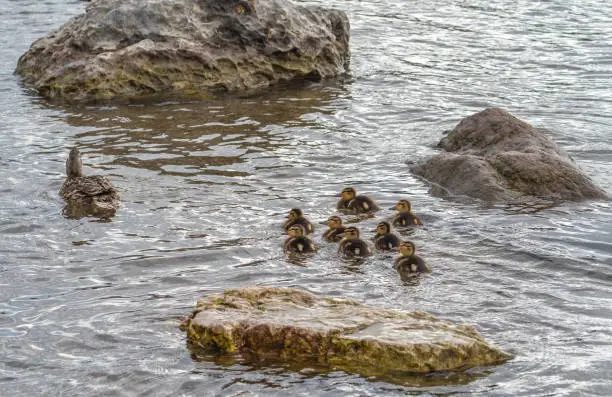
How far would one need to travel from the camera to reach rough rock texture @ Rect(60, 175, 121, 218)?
10517 mm

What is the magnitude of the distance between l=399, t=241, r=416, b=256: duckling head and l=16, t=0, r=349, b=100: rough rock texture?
741 cm

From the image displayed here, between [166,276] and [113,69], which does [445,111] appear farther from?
[166,276]

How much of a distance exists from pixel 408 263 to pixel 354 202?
195 centimetres

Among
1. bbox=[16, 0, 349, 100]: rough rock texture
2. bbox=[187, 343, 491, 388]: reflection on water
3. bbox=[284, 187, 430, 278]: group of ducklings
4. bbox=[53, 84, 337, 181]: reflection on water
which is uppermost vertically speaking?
bbox=[16, 0, 349, 100]: rough rock texture

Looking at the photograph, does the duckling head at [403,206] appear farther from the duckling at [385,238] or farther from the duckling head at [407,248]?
the duckling head at [407,248]

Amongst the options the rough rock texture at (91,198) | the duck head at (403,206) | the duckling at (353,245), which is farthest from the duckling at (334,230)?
the rough rock texture at (91,198)

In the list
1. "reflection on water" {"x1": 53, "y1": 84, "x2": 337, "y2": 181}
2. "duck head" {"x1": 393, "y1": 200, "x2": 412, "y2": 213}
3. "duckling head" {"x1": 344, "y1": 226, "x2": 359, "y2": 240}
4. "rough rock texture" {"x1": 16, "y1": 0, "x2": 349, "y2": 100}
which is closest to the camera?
"duckling head" {"x1": 344, "y1": 226, "x2": 359, "y2": 240}

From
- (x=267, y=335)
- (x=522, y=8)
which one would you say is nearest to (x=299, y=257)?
(x=267, y=335)

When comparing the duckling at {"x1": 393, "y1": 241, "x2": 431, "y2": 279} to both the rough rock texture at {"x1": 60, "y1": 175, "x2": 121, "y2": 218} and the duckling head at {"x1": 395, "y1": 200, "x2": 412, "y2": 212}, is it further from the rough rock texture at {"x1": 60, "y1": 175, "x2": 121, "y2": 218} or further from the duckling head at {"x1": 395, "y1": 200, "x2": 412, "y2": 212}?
the rough rock texture at {"x1": 60, "y1": 175, "x2": 121, "y2": 218}

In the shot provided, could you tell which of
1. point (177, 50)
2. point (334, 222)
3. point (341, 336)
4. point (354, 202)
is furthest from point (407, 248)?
point (177, 50)

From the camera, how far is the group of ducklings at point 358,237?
8930mm

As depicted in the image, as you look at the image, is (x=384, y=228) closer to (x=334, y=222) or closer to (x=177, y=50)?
(x=334, y=222)

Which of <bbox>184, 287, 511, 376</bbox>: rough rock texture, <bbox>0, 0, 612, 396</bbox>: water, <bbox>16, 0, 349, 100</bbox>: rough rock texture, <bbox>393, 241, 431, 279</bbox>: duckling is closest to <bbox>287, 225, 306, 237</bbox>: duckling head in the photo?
<bbox>0, 0, 612, 396</bbox>: water

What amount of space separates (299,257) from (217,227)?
118 centimetres
